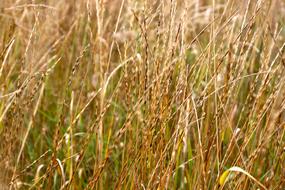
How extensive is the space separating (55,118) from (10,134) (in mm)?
754

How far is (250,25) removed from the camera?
65.6 inches

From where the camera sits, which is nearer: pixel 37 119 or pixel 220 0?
pixel 37 119

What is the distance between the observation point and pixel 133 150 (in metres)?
1.80

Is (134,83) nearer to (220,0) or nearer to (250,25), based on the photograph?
(250,25)

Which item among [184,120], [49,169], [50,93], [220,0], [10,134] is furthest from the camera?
[220,0]

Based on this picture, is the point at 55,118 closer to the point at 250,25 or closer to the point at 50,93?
the point at 50,93

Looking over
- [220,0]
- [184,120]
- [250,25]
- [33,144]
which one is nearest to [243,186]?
[184,120]

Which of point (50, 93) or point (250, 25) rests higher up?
point (250, 25)

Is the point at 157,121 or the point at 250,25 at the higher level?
the point at 250,25

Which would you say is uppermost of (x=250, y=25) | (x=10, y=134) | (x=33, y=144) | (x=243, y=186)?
(x=250, y=25)

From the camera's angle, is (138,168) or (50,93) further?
(50,93)

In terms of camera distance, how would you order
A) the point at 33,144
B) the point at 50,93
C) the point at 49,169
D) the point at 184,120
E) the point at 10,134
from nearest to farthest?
the point at 184,120 → the point at 49,169 → the point at 10,134 → the point at 33,144 → the point at 50,93

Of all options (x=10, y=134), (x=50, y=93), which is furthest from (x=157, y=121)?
(x=50, y=93)

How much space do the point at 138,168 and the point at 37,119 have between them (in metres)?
0.96
